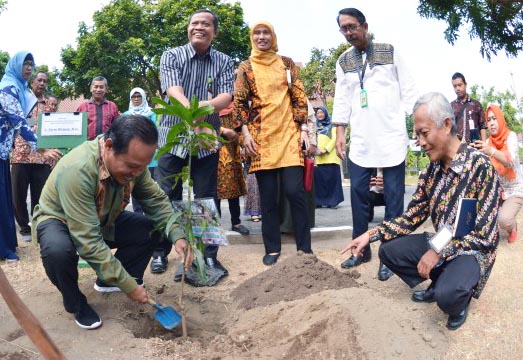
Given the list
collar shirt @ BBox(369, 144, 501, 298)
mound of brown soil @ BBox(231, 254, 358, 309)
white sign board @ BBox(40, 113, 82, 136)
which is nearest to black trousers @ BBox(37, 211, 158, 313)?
mound of brown soil @ BBox(231, 254, 358, 309)

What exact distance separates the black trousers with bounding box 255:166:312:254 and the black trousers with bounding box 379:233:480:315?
906 millimetres

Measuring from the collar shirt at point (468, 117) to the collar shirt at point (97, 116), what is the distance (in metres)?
4.47

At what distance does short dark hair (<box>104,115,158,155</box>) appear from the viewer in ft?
8.32

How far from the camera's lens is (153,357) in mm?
2492

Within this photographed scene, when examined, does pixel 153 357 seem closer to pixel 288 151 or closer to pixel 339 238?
pixel 288 151

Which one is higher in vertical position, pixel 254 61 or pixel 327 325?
pixel 254 61

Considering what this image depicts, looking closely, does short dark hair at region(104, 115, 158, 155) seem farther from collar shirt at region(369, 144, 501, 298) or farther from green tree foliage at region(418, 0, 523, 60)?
green tree foliage at region(418, 0, 523, 60)

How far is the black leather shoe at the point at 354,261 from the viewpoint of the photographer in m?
3.87

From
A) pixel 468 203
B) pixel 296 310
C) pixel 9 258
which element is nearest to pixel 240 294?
pixel 296 310

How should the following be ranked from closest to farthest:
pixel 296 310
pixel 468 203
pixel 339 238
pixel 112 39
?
pixel 468 203 < pixel 296 310 < pixel 339 238 < pixel 112 39

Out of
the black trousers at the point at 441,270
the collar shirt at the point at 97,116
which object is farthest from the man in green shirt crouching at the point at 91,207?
the collar shirt at the point at 97,116

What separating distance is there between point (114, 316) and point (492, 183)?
2.25m

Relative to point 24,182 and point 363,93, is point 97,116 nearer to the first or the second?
point 24,182

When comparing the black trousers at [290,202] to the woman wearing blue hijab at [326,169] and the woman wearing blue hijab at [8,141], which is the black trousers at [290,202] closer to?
the woman wearing blue hijab at [8,141]
